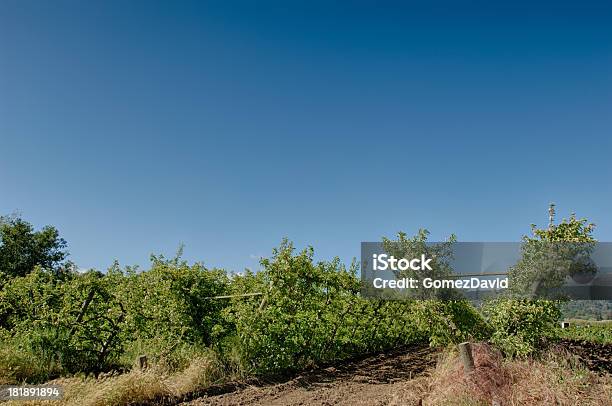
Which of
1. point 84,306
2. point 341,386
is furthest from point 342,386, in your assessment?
point 84,306

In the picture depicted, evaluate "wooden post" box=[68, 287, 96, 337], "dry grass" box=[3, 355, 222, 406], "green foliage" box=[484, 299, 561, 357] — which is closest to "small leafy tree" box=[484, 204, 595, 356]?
"green foliage" box=[484, 299, 561, 357]

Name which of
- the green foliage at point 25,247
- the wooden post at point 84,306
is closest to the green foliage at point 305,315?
the wooden post at point 84,306

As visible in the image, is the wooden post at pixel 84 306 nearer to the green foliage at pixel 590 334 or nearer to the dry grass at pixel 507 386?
the dry grass at pixel 507 386

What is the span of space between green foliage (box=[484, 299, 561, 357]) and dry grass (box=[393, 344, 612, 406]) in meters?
0.88

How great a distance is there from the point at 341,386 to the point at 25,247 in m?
31.6

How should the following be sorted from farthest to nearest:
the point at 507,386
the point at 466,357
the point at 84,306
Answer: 1. the point at 84,306
2. the point at 466,357
3. the point at 507,386

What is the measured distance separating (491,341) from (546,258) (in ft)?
5.85

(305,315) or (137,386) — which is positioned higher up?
(305,315)

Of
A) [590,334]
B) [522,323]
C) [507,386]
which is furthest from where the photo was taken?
[590,334]

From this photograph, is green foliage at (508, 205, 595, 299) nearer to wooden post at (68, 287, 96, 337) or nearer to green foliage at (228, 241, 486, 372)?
green foliage at (228, 241, 486, 372)

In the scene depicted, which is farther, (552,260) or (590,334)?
(590,334)

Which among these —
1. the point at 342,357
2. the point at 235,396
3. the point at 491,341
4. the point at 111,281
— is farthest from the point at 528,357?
the point at 111,281

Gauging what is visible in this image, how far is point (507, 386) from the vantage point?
722 cm

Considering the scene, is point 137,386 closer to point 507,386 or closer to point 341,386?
point 341,386
